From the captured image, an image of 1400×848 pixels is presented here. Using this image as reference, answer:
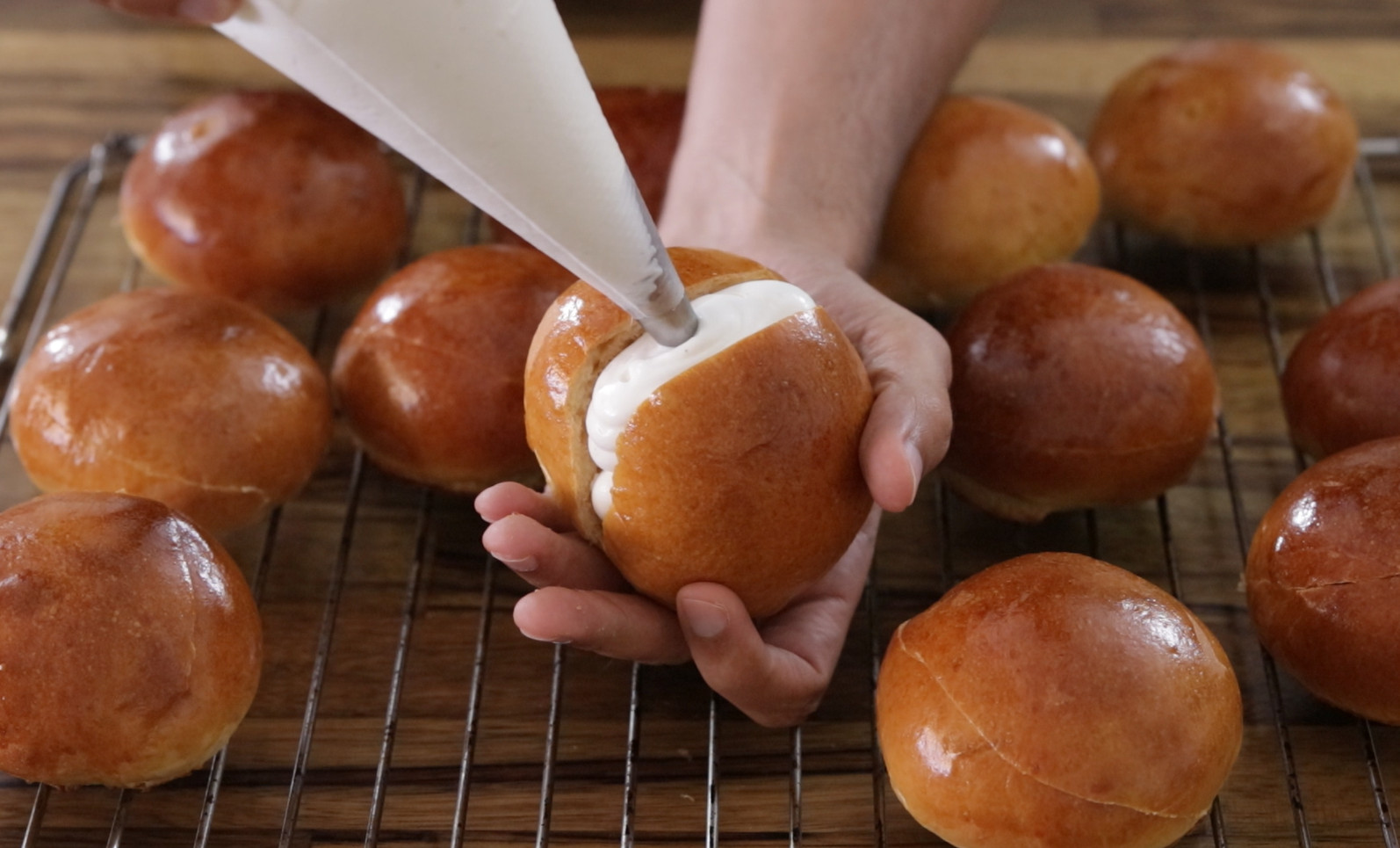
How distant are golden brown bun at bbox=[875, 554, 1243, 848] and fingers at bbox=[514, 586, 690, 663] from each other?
260mm

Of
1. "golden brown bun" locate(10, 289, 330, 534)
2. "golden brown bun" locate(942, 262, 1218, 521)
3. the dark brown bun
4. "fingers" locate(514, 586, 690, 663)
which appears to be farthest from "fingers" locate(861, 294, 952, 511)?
"golden brown bun" locate(10, 289, 330, 534)

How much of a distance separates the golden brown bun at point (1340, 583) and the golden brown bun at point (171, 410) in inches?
47.6

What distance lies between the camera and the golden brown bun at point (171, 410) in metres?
1.66

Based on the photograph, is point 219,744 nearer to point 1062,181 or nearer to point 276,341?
point 276,341

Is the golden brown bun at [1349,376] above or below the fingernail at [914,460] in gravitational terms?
below

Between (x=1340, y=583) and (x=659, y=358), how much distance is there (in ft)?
2.60

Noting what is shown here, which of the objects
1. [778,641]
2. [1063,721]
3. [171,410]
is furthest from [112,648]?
[1063,721]

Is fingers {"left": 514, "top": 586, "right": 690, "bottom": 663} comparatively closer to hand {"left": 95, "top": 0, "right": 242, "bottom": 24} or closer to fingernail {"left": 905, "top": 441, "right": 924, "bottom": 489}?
fingernail {"left": 905, "top": 441, "right": 924, "bottom": 489}

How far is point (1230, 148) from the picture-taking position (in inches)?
84.9

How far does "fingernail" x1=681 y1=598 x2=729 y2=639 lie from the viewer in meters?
1.37

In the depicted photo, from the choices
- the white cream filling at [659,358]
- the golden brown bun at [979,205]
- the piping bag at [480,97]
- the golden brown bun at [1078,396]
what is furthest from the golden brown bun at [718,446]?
the golden brown bun at [979,205]

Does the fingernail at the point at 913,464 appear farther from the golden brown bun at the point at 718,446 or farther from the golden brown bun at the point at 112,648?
the golden brown bun at the point at 112,648

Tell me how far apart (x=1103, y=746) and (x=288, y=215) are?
1.41 metres

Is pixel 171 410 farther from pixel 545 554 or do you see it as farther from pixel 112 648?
pixel 545 554
